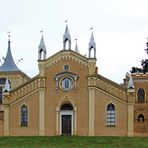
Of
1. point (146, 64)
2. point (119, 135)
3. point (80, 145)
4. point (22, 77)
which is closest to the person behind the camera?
point (80, 145)

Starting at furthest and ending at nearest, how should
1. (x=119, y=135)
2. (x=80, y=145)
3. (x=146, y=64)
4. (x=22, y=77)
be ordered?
1. (x=146, y=64)
2. (x=22, y=77)
3. (x=119, y=135)
4. (x=80, y=145)

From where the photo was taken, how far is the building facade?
2368 inches

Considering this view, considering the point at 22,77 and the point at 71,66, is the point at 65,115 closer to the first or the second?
the point at 71,66

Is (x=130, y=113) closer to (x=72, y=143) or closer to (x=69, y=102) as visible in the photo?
(x=69, y=102)

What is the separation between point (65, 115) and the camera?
61.3 meters

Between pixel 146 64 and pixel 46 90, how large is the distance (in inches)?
1183

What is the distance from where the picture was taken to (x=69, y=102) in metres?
60.9

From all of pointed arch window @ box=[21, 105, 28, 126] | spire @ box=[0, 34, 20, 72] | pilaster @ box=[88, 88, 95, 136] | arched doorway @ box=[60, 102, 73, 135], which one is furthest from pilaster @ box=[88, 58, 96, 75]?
spire @ box=[0, 34, 20, 72]

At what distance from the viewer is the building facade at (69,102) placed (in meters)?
60.2

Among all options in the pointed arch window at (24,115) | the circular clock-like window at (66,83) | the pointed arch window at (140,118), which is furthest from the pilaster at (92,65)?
the pointed arch window at (140,118)

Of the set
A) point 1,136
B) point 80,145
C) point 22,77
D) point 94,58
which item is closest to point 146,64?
point 22,77

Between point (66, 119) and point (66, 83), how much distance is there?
3607 millimetres

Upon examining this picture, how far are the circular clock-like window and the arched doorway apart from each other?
5.12 feet

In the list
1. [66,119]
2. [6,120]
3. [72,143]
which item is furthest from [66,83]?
[72,143]
